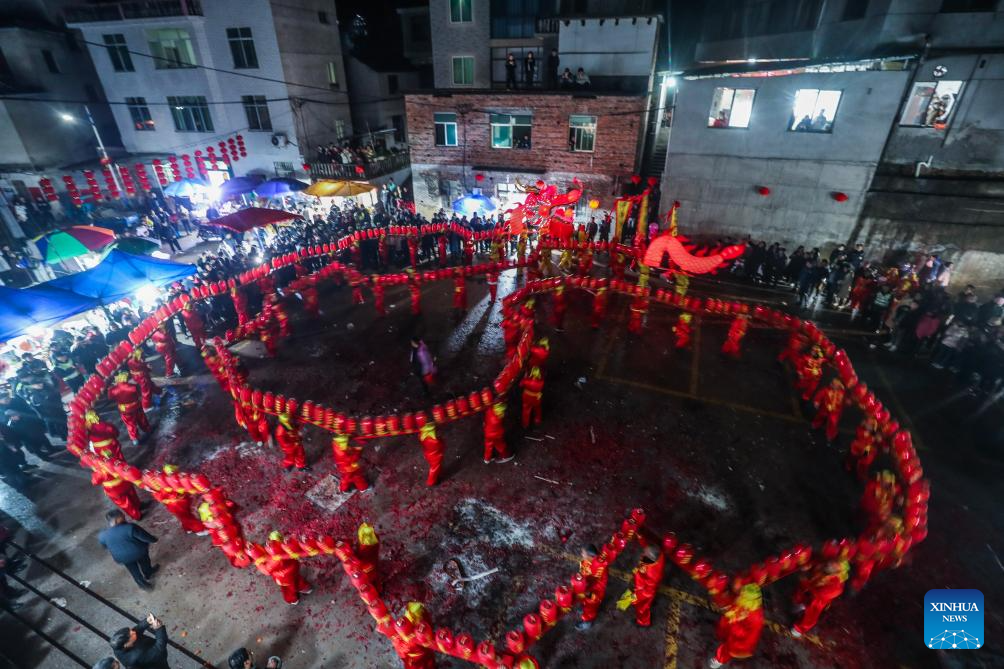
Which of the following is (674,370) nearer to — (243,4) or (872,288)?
(872,288)

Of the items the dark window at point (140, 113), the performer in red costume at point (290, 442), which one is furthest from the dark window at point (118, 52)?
the performer in red costume at point (290, 442)

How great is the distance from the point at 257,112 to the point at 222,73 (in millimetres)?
2621

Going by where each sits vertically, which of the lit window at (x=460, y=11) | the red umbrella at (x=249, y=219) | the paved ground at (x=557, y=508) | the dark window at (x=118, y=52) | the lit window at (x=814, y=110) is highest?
the lit window at (x=460, y=11)

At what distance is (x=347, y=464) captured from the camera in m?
8.17

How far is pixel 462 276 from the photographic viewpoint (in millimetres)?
14719

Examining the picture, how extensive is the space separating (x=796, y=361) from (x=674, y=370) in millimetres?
2803

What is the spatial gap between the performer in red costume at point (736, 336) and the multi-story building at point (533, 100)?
40.2ft

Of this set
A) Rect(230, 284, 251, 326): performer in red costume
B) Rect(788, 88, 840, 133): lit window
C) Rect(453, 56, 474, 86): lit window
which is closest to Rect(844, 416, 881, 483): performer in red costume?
Rect(788, 88, 840, 133): lit window

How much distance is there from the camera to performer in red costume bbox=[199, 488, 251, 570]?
665cm

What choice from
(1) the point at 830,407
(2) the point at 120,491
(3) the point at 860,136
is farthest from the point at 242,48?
(1) the point at 830,407

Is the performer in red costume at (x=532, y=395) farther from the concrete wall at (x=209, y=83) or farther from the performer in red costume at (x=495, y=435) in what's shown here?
the concrete wall at (x=209, y=83)

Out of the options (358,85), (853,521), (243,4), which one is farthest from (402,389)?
(358,85)

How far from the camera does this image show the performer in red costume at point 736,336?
40.5 ft

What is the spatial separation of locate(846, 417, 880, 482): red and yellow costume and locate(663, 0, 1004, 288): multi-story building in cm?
1226
